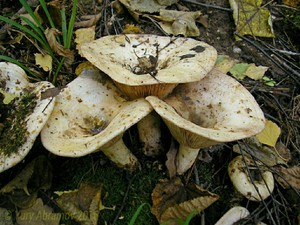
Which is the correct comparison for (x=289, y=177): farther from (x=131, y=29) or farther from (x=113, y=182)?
(x=131, y=29)

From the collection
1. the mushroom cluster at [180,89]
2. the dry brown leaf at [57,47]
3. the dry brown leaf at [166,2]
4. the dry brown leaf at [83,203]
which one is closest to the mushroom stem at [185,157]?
the mushroom cluster at [180,89]

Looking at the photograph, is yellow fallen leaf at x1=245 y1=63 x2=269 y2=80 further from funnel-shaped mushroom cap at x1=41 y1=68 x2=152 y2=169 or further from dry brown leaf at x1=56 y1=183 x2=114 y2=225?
dry brown leaf at x1=56 y1=183 x2=114 y2=225

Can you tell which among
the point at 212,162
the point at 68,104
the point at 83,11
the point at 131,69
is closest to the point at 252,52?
the point at 212,162

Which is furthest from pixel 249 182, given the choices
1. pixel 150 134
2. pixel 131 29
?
pixel 131 29

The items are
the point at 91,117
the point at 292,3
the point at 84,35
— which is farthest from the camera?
the point at 292,3

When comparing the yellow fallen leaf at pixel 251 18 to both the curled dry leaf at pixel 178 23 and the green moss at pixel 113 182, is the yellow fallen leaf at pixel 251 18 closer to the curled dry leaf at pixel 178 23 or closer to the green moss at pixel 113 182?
the curled dry leaf at pixel 178 23
